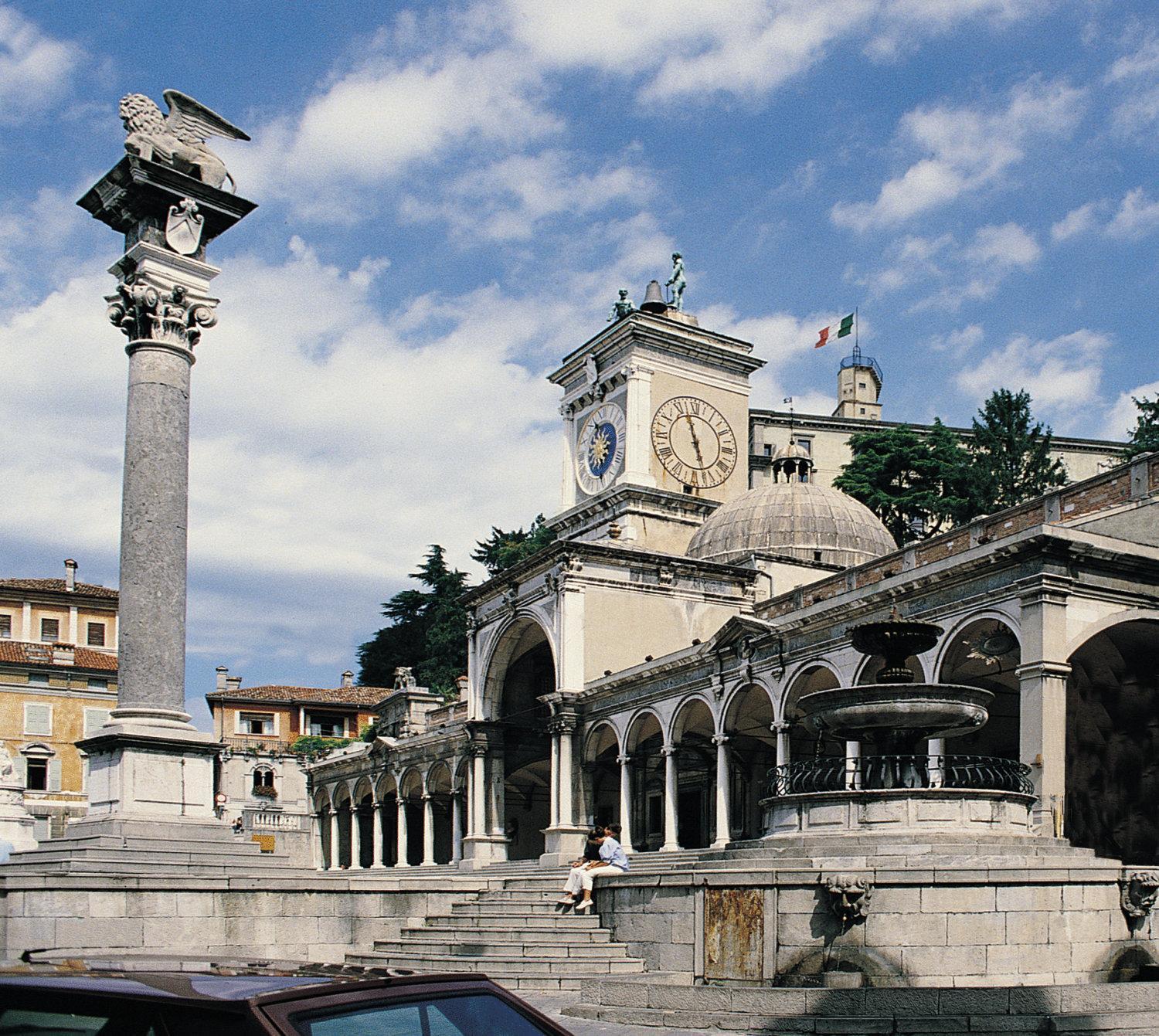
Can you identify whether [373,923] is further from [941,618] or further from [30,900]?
[941,618]

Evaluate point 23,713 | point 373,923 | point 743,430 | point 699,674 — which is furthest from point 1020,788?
point 23,713

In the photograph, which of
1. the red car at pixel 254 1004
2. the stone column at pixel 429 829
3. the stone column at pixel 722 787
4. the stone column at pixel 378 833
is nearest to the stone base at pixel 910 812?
the red car at pixel 254 1004

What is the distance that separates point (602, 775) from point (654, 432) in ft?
54.1

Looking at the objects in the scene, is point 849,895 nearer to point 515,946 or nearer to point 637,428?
point 515,946

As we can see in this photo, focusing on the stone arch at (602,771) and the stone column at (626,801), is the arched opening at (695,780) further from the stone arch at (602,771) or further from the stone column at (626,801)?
the stone arch at (602,771)

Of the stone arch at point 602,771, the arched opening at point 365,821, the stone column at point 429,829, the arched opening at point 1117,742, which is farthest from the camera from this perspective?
the arched opening at point 365,821

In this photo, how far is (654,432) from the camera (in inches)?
1983

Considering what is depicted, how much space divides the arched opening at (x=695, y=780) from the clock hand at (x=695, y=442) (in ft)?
52.7

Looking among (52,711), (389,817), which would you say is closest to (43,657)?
(52,711)

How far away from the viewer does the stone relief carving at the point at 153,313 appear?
17922 millimetres

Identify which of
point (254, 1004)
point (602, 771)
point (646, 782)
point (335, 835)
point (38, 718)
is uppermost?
point (254, 1004)

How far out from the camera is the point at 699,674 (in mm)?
32312

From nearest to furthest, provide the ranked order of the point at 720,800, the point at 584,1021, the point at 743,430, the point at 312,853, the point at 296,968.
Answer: the point at 296,968 → the point at 584,1021 → the point at 720,800 → the point at 743,430 → the point at 312,853

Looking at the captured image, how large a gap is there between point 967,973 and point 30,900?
32.5 feet
